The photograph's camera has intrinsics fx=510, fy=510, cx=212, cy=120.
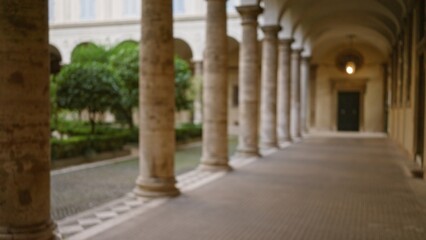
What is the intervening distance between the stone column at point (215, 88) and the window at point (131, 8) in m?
20.0

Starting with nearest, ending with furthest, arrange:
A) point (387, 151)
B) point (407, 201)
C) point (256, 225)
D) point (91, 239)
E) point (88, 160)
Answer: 1. point (91, 239)
2. point (256, 225)
3. point (407, 201)
4. point (88, 160)
5. point (387, 151)

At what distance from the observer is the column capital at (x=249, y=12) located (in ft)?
46.6

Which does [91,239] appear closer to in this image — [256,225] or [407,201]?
[256,225]

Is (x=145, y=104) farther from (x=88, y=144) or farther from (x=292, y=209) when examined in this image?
(x=88, y=144)

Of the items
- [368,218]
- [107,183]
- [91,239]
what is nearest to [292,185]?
[368,218]

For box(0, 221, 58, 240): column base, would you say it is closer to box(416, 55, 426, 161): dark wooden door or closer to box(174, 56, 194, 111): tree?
box(416, 55, 426, 161): dark wooden door

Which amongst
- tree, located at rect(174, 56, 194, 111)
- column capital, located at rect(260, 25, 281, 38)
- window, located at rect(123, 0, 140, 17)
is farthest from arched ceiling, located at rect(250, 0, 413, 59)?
window, located at rect(123, 0, 140, 17)

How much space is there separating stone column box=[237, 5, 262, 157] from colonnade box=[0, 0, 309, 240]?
0.09 feet

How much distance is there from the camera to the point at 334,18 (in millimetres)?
23719

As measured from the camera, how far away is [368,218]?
709 centimetres

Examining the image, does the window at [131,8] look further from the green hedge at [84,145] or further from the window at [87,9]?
the green hedge at [84,145]

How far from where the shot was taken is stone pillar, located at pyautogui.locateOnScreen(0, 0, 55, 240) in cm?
459

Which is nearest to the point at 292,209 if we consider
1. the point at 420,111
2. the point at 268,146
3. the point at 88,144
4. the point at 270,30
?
the point at 420,111

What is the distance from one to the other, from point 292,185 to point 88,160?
6.42 m
